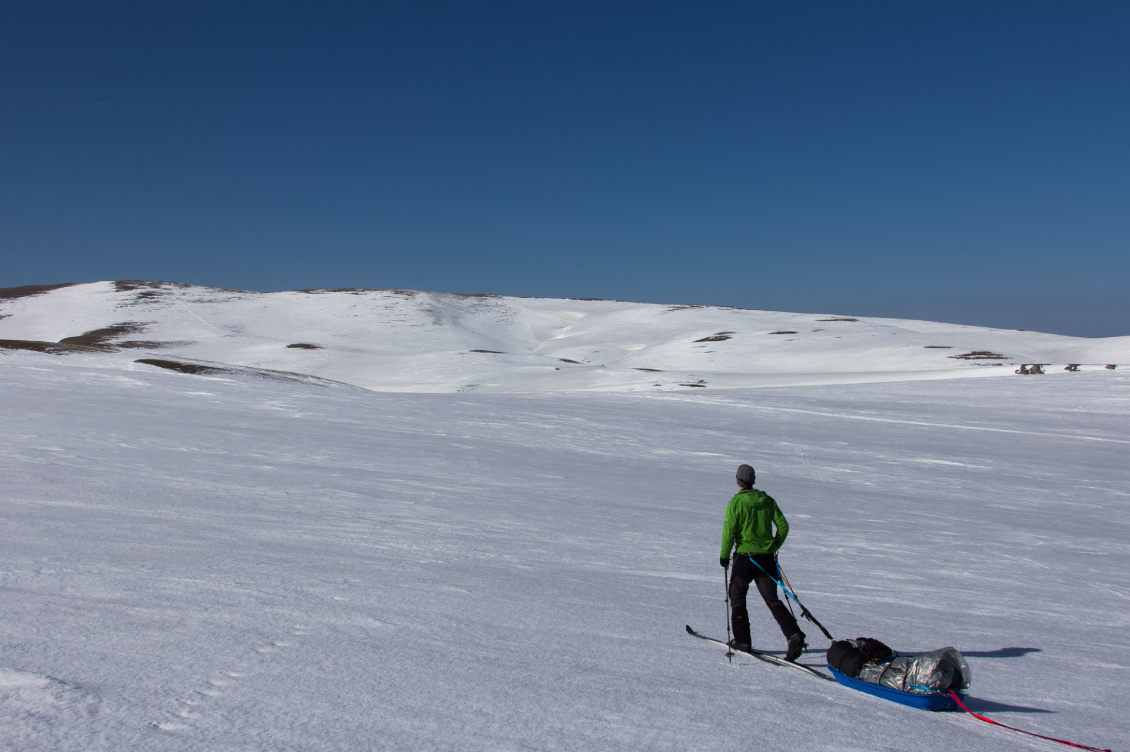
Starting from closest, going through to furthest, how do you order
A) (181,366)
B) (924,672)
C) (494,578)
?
1. (924,672)
2. (494,578)
3. (181,366)

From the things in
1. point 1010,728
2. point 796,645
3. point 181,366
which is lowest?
point 1010,728

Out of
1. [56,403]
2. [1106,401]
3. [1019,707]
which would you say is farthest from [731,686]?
[1106,401]

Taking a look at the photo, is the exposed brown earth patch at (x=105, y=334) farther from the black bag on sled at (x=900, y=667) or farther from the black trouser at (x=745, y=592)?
the black bag on sled at (x=900, y=667)

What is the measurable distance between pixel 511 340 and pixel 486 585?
64.0 m

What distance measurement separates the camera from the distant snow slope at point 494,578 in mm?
4379

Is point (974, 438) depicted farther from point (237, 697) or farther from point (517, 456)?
point (237, 697)

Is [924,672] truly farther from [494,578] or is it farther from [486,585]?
[494,578]

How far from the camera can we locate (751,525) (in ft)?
20.9

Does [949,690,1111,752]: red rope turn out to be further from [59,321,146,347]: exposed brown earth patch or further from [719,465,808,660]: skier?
[59,321,146,347]: exposed brown earth patch

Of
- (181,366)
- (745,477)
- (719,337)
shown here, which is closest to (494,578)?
(745,477)

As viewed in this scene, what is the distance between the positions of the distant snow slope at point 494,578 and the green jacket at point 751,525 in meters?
0.95

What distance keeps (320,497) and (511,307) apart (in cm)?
8157

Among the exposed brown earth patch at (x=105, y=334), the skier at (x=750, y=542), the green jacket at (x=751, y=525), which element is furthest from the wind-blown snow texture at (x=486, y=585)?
the exposed brown earth patch at (x=105, y=334)

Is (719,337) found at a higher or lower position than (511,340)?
higher
